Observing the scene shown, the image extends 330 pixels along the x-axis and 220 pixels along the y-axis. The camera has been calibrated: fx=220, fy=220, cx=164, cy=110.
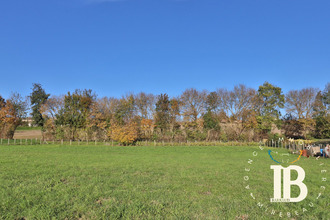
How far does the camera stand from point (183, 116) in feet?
105

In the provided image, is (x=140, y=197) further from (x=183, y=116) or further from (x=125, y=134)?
(x=183, y=116)

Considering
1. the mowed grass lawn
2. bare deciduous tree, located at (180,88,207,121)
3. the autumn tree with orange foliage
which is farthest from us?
bare deciduous tree, located at (180,88,207,121)

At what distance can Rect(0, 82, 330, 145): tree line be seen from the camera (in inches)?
1110

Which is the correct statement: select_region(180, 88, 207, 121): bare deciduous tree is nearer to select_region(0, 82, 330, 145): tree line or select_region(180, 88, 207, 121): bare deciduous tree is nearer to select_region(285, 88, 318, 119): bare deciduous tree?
select_region(0, 82, 330, 145): tree line

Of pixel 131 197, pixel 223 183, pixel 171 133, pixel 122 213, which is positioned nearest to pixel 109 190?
pixel 131 197

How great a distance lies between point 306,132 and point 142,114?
83.0 ft

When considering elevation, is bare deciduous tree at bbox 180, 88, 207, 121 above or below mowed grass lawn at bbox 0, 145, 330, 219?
→ above

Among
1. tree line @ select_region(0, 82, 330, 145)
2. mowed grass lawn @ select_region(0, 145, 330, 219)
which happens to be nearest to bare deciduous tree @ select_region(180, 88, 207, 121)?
tree line @ select_region(0, 82, 330, 145)

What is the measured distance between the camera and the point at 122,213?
13.6ft

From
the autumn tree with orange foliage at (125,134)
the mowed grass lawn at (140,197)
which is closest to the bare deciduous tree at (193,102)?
the autumn tree with orange foliage at (125,134)

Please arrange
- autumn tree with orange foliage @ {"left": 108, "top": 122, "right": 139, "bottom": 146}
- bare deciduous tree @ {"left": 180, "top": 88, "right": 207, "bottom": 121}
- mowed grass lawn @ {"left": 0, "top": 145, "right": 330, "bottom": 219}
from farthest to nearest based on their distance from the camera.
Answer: bare deciduous tree @ {"left": 180, "top": 88, "right": 207, "bottom": 121} < autumn tree with orange foliage @ {"left": 108, "top": 122, "right": 139, "bottom": 146} < mowed grass lawn @ {"left": 0, "top": 145, "right": 330, "bottom": 219}

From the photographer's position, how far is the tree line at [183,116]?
28203 millimetres

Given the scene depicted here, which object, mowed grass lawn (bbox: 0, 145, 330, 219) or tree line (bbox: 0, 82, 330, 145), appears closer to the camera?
mowed grass lawn (bbox: 0, 145, 330, 219)

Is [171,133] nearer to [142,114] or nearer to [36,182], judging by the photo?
[142,114]
